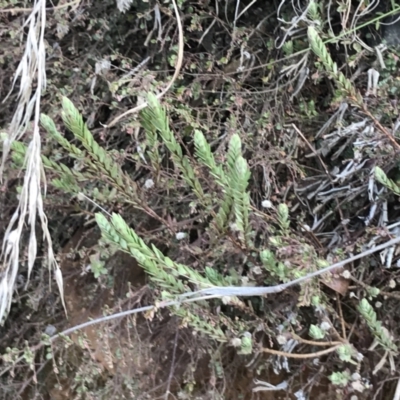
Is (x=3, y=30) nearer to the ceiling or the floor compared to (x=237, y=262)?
nearer to the ceiling

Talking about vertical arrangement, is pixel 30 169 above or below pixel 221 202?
above

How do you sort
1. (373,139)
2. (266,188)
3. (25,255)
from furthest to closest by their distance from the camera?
(25,255), (266,188), (373,139)

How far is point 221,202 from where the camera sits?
0.86 metres

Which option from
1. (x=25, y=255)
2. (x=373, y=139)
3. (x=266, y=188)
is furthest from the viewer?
(x=25, y=255)

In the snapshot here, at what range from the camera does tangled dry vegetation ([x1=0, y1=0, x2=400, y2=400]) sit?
0.91 meters

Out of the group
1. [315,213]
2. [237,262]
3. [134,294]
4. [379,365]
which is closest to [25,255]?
[134,294]

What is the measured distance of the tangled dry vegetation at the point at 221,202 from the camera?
91 cm

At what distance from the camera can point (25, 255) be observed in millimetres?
1159

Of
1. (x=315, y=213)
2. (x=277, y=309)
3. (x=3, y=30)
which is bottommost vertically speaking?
(x=277, y=309)

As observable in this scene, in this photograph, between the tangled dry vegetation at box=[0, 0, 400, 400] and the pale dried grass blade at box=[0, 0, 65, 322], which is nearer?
the pale dried grass blade at box=[0, 0, 65, 322]

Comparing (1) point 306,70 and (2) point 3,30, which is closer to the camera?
(1) point 306,70

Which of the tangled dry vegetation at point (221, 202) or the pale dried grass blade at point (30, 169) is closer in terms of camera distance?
the pale dried grass blade at point (30, 169)

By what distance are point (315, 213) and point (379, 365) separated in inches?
12.0

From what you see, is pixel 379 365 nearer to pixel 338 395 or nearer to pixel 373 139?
pixel 338 395
